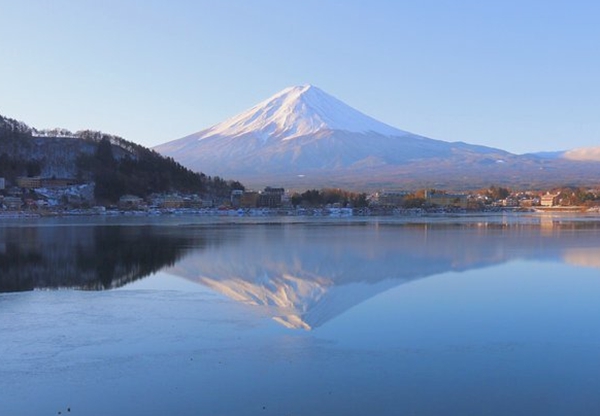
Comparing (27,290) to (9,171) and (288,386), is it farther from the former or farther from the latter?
(9,171)

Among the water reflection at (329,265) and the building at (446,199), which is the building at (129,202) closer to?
the building at (446,199)

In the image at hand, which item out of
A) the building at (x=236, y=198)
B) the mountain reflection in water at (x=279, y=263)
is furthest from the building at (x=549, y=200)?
the mountain reflection in water at (x=279, y=263)

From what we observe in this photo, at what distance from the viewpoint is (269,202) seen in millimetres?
55031

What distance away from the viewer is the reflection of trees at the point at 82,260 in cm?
880

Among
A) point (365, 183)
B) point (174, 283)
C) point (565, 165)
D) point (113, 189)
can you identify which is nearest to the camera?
point (174, 283)

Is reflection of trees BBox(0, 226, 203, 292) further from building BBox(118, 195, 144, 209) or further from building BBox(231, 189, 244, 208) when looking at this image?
building BBox(231, 189, 244, 208)

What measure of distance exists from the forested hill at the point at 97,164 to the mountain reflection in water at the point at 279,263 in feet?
114

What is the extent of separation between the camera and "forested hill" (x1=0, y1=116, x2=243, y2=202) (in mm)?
49938

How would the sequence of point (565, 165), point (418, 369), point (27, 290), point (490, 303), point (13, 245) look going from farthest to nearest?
point (565, 165) < point (13, 245) < point (27, 290) < point (490, 303) < point (418, 369)

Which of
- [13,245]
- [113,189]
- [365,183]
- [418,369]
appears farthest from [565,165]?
[418,369]

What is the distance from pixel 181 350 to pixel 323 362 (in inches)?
40.0

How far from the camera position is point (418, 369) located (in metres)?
4.47

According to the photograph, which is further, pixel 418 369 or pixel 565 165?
pixel 565 165

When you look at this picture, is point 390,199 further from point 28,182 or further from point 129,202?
point 28,182
